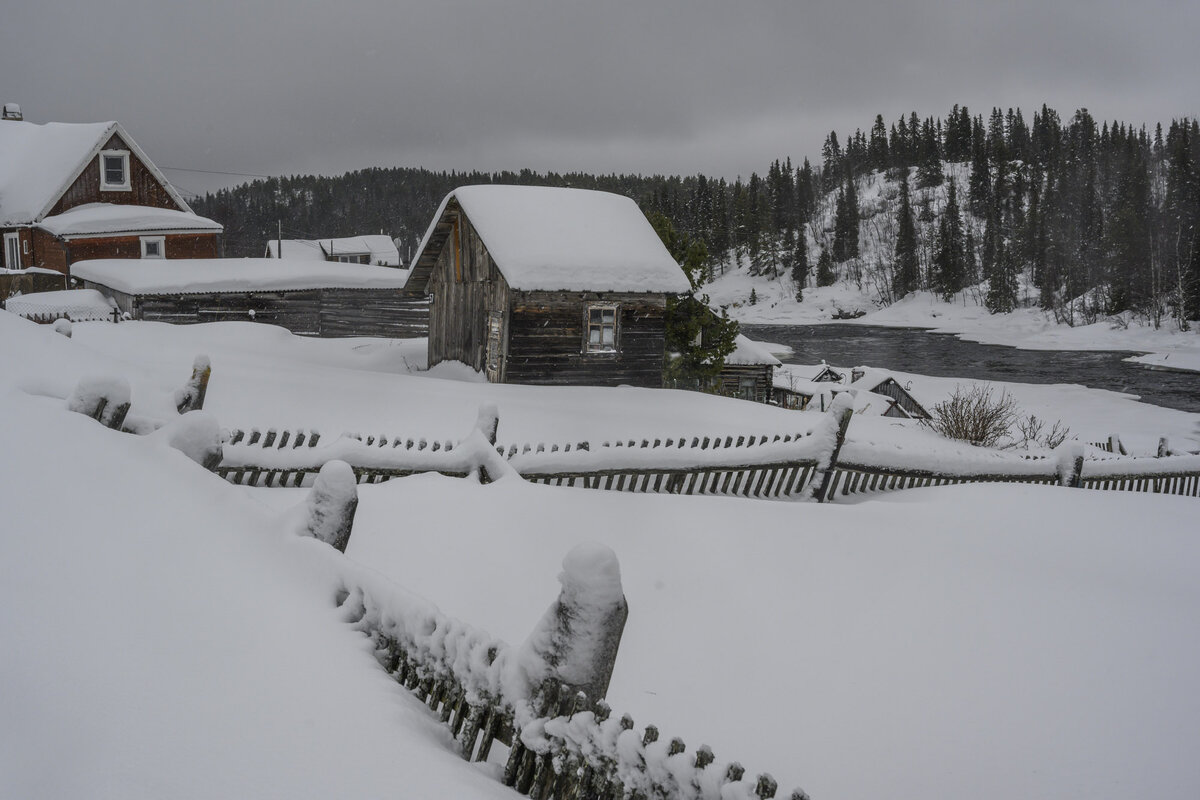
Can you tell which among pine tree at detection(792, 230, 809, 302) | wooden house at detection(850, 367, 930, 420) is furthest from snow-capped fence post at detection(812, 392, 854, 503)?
pine tree at detection(792, 230, 809, 302)

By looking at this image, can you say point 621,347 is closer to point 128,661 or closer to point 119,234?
point 128,661

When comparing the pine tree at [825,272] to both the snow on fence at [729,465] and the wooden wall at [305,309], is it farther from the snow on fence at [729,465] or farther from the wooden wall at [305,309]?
the snow on fence at [729,465]

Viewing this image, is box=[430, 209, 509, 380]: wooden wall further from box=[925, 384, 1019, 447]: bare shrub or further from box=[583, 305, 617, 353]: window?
box=[925, 384, 1019, 447]: bare shrub

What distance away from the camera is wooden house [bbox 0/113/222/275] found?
29.4m

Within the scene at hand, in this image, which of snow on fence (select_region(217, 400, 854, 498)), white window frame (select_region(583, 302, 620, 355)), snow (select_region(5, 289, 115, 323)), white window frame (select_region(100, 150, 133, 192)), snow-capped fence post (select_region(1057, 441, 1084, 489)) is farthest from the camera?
white window frame (select_region(100, 150, 133, 192))

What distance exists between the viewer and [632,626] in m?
5.03

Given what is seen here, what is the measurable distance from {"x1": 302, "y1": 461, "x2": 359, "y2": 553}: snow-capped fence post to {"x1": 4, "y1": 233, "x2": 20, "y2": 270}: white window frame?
37261mm

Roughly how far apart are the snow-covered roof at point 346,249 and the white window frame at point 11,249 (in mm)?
27733

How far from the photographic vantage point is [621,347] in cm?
1856

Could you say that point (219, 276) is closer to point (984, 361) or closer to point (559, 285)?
point (559, 285)

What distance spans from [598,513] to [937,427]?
16.1 meters

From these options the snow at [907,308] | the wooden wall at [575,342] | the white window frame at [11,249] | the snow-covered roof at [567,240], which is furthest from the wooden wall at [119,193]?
the snow at [907,308]

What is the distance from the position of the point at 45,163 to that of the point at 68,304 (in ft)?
37.7

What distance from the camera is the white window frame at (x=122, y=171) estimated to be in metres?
30.7
